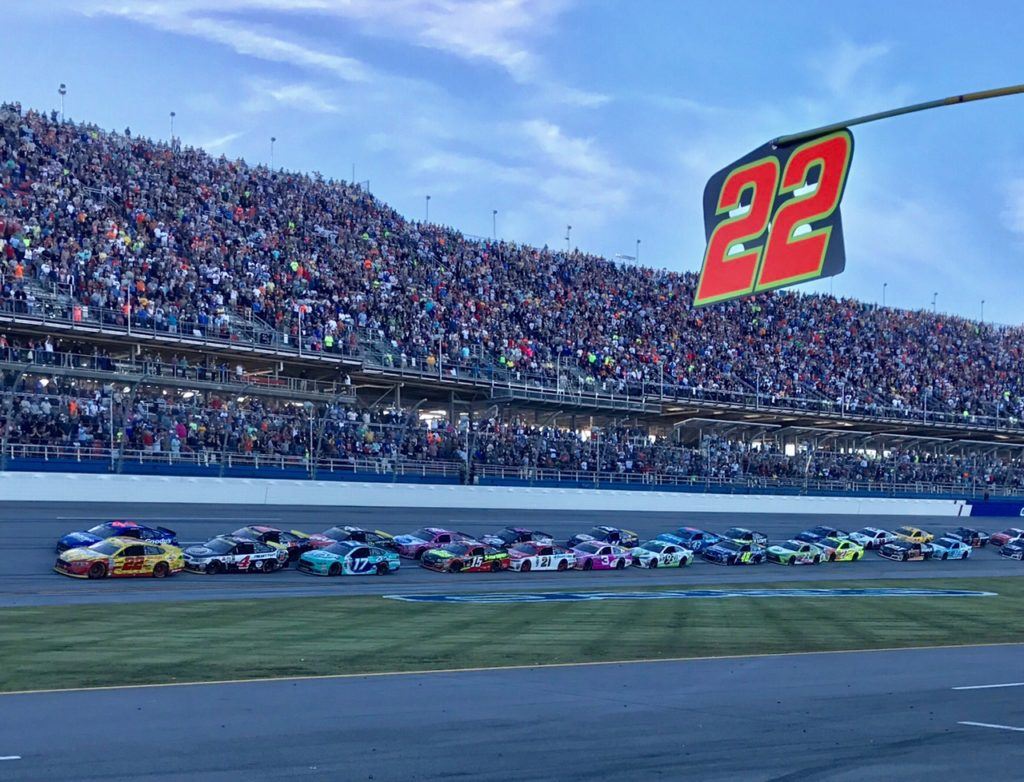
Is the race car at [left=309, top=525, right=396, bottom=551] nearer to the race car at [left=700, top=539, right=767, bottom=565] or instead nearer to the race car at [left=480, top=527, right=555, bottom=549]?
the race car at [left=480, top=527, right=555, bottom=549]

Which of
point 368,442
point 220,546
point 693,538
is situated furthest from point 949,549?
point 220,546

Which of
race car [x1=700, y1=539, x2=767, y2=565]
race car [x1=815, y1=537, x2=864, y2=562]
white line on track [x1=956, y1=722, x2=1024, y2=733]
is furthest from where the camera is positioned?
race car [x1=815, y1=537, x2=864, y2=562]

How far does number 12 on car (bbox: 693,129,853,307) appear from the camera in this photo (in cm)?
1156

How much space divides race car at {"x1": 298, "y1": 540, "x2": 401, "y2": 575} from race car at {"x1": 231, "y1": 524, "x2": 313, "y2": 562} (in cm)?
41

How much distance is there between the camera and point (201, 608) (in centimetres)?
2602

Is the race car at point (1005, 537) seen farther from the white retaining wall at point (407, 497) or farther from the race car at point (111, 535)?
the race car at point (111, 535)

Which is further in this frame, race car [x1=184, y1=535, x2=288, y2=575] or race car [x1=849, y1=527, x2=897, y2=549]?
race car [x1=849, y1=527, x2=897, y2=549]

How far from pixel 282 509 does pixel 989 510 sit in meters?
47.1

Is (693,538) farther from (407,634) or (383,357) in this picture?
(407,634)

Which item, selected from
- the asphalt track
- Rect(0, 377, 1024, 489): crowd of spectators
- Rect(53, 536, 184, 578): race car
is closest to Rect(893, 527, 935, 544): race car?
Rect(0, 377, 1024, 489): crowd of spectators

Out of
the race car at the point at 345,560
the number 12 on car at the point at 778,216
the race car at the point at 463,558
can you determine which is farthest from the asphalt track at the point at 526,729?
the race car at the point at 463,558

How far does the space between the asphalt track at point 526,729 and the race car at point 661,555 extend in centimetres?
2498

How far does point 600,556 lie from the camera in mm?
42688

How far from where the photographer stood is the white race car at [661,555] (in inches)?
1738
